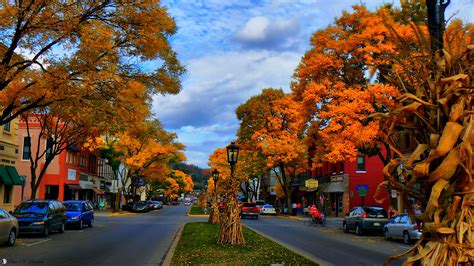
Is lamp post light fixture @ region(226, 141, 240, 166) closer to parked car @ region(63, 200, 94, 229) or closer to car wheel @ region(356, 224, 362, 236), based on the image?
car wheel @ region(356, 224, 362, 236)

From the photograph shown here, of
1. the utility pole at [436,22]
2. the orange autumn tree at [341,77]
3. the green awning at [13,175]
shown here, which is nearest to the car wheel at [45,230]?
the green awning at [13,175]

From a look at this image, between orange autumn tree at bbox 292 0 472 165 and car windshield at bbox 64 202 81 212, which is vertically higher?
orange autumn tree at bbox 292 0 472 165

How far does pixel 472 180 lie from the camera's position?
3375 mm

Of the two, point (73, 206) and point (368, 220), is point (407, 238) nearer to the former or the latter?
point (368, 220)

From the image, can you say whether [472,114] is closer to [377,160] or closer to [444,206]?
[444,206]

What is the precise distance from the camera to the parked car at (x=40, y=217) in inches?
800

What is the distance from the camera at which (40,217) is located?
68.3ft

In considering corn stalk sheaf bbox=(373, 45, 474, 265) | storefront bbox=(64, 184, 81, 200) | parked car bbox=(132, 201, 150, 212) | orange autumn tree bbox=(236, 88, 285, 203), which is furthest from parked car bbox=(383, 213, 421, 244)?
parked car bbox=(132, 201, 150, 212)

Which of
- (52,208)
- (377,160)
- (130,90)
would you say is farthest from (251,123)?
(130,90)

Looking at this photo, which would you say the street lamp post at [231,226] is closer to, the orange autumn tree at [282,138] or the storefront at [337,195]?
the orange autumn tree at [282,138]

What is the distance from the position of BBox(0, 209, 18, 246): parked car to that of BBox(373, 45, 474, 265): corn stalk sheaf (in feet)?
50.4

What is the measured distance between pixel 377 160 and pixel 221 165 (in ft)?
79.2

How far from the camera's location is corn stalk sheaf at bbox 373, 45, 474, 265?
333 centimetres

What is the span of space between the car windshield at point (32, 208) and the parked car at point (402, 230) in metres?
16.3
